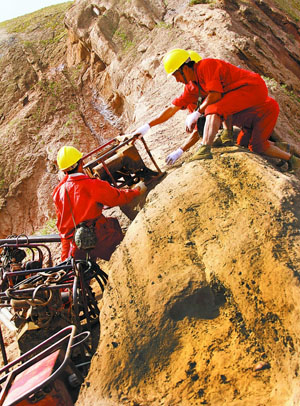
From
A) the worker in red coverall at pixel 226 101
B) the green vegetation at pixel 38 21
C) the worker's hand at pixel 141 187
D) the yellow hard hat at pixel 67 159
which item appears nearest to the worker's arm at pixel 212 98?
the worker in red coverall at pixel 226 101

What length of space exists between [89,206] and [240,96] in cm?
221

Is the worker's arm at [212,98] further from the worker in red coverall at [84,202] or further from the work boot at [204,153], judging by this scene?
the worker in red coverall at [84,202]

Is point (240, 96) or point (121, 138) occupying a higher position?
point (121, 138)

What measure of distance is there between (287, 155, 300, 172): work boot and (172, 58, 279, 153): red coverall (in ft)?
1.16

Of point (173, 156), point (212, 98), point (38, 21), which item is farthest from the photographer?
point (38, 21)

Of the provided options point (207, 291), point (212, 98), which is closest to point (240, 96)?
point (212, 98)

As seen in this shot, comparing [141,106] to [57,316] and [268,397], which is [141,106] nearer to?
[57,316]

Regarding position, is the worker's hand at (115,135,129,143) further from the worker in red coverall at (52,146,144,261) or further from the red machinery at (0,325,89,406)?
the red machinery at (0,325,89,406)

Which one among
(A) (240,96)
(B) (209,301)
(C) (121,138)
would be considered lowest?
(B) (209,301)

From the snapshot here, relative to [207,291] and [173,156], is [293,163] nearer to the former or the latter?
[173,156]

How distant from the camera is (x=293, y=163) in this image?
457 cm

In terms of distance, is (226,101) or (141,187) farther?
(141,187)

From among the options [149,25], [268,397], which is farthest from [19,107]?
[268,397]

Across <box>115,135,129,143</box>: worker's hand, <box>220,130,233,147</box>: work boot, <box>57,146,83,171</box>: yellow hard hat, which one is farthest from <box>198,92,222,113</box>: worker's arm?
<box>57,146,83,171</box>: yellow hard hat
